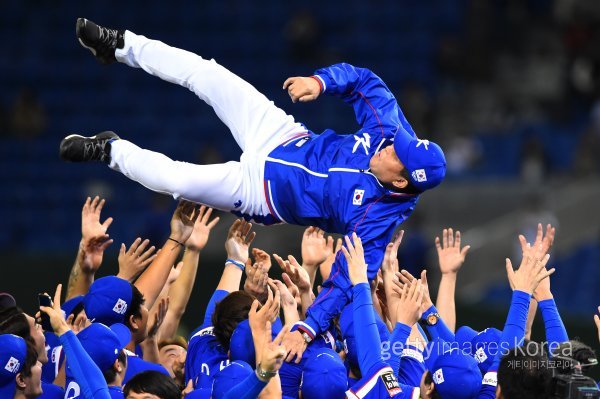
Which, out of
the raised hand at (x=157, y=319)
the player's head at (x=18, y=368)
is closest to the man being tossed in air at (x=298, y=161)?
the raised hand at (x=157, y=319)

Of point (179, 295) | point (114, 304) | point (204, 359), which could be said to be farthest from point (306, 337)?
point (179, 295)

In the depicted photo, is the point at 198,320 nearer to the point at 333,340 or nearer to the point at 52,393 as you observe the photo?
the point at 333,340

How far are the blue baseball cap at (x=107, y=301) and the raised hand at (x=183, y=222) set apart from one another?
0.79 meters

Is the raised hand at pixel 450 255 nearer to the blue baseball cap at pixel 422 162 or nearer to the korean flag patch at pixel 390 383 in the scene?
the blue baseball cap at pixel 422 162

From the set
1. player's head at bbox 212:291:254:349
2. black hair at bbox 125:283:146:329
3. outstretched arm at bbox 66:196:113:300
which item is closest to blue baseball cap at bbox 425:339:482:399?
player's head at bbox 212:291:254:349

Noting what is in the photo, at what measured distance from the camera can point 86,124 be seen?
14.7 metres

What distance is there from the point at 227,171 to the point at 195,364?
1.16 m

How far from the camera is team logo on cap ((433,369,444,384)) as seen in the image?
475cm

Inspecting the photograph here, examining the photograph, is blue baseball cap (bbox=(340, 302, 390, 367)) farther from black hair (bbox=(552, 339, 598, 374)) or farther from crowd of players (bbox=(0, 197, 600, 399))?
black hair (bbox=(552, 339, 598, 374))

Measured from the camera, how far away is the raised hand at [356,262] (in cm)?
504

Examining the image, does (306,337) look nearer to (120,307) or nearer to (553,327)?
(120,307)

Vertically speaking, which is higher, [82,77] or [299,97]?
[82,77]

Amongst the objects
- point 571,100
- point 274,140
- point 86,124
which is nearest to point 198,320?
point 274,140

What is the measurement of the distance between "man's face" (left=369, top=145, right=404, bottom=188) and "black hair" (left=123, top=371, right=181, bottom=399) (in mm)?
1704
